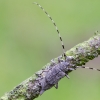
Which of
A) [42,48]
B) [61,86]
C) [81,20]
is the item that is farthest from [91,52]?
[81,20]

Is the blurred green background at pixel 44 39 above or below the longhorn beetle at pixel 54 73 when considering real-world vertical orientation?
above

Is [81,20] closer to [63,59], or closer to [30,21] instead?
[30,21]

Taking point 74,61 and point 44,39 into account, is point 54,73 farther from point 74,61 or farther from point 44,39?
point 44,39

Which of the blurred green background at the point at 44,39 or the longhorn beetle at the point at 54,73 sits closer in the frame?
the longhorn beetle at the point at 54,73

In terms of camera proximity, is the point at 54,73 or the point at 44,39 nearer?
the point at 54,73

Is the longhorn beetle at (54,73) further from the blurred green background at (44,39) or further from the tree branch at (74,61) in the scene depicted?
the blurred green background at (44,39)

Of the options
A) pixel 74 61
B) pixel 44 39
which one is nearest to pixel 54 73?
pixel 74 61

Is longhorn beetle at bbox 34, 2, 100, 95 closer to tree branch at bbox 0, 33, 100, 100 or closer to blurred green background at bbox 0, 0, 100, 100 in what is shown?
tree branch at bbox 0, 33, 100, 100

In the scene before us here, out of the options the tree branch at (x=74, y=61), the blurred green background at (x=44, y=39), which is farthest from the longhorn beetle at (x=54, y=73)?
the blurred green background at (x=44, y=39)
